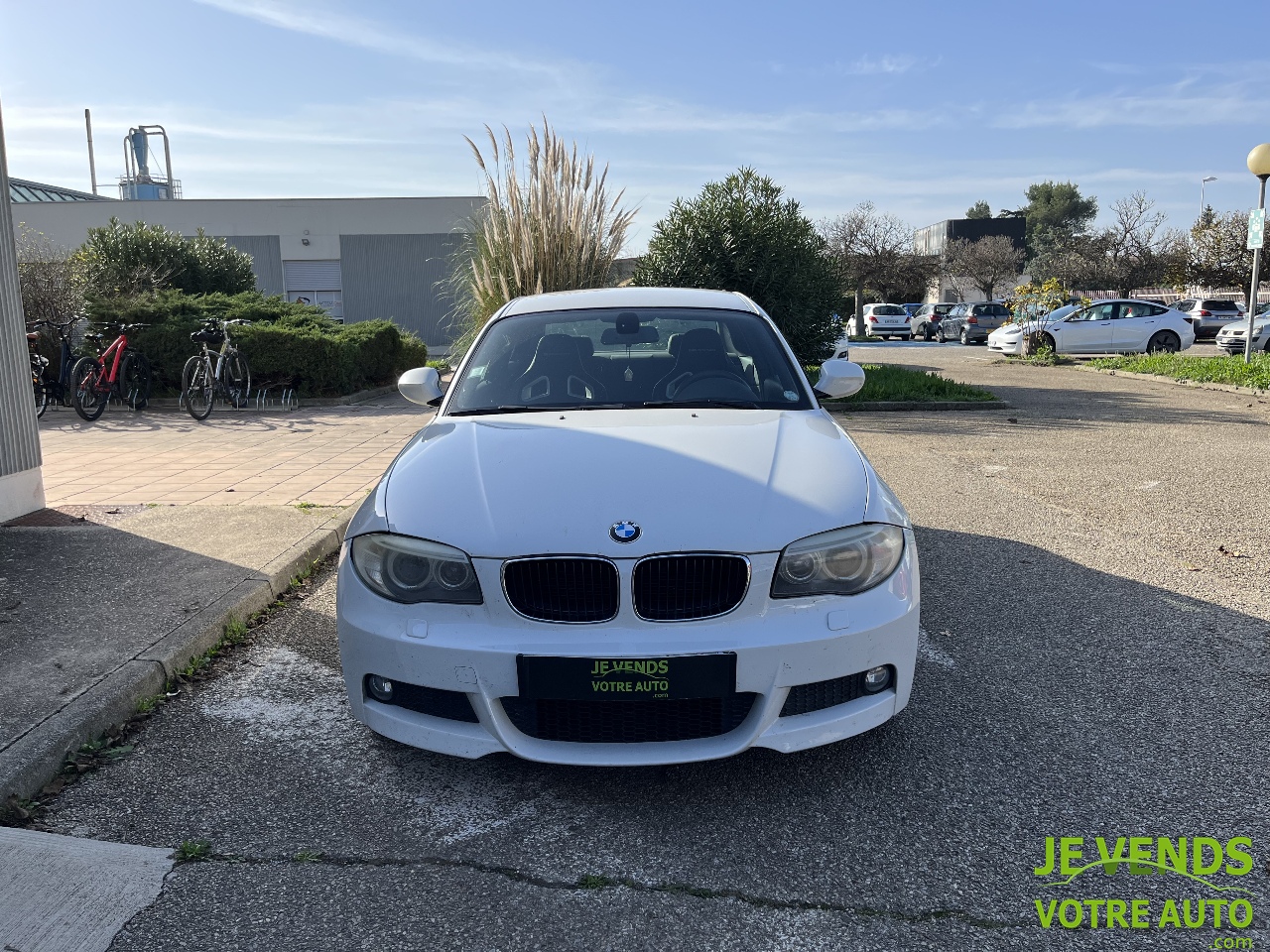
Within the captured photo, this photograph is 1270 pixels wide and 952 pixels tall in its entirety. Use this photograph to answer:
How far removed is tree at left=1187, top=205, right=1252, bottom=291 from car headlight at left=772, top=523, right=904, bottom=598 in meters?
38.1

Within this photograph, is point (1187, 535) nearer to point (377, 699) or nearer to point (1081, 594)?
point (1081, 594)

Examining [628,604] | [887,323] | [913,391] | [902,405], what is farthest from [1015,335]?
[628,604]

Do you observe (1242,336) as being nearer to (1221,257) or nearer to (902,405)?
(1221,257)

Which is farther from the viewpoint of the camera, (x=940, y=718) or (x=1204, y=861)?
(x=940, y=718)

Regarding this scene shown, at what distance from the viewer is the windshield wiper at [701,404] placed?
3971mm

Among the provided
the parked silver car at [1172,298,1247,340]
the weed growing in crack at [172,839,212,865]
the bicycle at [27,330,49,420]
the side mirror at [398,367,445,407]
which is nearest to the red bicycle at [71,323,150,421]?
the bicycle at [27,330,49,420]

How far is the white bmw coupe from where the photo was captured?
2.68 meters

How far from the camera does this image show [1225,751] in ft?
10.3

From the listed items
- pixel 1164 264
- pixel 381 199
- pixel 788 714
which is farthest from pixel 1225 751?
pixel 1164 264

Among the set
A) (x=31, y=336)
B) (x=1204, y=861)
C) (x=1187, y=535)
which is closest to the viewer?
(x=1204, y=861)

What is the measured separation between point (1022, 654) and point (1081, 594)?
999 mm

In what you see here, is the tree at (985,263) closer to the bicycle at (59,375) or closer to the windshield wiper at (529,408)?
the bicycle at (59,375)

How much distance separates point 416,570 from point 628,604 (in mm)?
Result: 633

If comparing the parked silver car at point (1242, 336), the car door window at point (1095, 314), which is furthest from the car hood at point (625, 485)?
the parked silver car at point (1242, 336)
